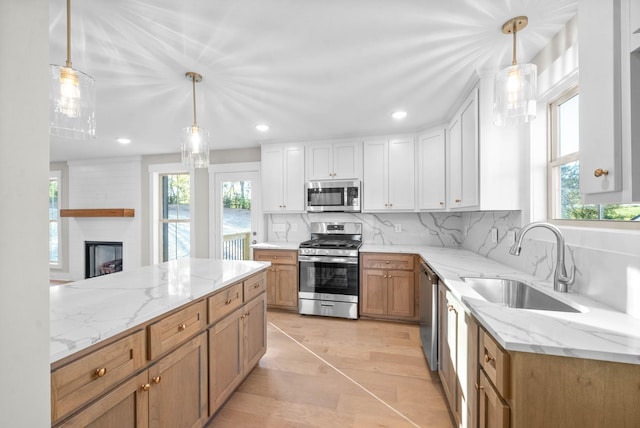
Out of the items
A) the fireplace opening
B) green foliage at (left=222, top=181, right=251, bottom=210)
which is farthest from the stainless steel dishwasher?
the fireplace opening

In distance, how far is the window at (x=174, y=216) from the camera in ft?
15.4

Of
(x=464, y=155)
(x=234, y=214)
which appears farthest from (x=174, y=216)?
(x=464, y=155)

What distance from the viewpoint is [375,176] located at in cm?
360

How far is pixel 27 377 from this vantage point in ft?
1.65

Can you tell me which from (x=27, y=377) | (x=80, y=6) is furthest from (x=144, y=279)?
(x=80, y=6)

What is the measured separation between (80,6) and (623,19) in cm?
228

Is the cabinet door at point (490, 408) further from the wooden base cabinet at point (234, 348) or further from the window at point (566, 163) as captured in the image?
the wooden base cabinet at point (234, 348)

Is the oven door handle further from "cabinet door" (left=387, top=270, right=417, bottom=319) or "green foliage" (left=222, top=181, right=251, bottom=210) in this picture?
"green foliage" (left=222, top=181, right=251, bottom=210)

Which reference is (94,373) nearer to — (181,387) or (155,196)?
(181,387)

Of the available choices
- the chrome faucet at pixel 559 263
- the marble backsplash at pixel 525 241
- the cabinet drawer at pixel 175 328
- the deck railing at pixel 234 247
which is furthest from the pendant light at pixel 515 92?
the deck railing at pixel 234 247

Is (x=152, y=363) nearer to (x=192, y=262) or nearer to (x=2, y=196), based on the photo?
(x=2, y=196)

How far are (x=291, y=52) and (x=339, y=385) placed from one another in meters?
2.40

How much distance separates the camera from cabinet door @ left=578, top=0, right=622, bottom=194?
0.89 meters

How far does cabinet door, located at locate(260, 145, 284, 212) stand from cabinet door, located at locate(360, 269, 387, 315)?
5.10 feet
